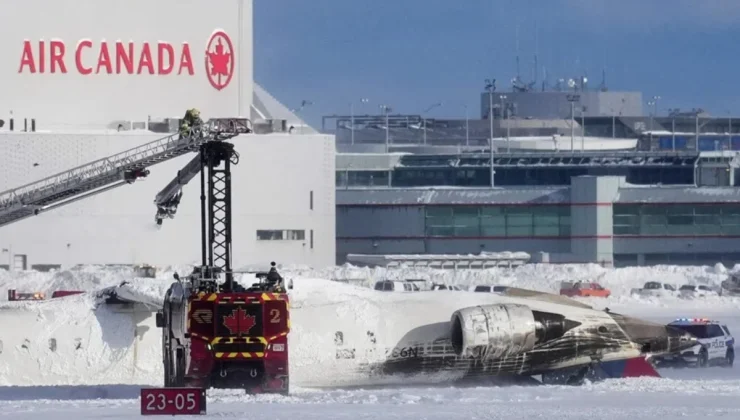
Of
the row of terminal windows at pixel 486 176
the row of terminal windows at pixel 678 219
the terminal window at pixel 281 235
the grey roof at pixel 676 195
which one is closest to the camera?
the terminal window at pixel 281 235

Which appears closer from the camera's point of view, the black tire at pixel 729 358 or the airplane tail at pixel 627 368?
the airplane tail at pixel 627 368

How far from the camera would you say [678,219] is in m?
97.8

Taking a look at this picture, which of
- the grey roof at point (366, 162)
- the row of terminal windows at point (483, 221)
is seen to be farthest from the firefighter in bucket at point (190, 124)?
the grey roof at point (366, 162)

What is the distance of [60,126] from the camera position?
77438 millimetres

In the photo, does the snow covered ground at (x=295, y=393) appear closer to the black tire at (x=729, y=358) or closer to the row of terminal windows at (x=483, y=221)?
the black tire at (x=729, y=358)

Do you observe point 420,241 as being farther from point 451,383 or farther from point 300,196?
point 451,383

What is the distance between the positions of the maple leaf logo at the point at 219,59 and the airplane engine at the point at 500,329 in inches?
1745

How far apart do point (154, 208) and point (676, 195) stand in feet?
121

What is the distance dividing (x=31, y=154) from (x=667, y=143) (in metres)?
98.5

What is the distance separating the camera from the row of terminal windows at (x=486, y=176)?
112625mm

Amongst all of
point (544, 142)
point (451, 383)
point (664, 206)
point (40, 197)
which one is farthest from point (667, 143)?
point (451, 383)

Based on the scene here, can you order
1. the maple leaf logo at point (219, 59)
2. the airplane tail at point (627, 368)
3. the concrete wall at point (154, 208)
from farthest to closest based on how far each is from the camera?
1. the maple leaf logo at point (219, 59)
2. the concrete wall at point (154, 208)
3. the airplane tail at point (627, 368)

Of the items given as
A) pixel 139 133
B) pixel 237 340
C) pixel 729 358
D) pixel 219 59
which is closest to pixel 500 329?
pixel 237 340

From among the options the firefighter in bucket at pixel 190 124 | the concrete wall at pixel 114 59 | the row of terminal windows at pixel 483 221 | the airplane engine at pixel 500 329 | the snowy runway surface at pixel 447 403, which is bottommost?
the snowy runway surface at pixel 447 403
